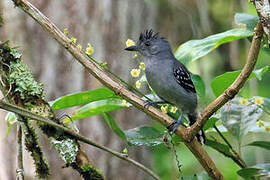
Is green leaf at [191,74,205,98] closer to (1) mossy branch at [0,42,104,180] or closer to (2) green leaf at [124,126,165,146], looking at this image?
(2) green leaf at [124,126,165,146]

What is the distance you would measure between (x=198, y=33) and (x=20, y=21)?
2.29m

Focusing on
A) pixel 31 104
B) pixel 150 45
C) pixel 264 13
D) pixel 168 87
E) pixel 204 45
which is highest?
pixel 150 45

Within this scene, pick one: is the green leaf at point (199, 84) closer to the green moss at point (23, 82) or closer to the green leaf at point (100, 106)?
the green leaf at point (100, 106)

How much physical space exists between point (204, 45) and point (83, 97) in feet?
2.70

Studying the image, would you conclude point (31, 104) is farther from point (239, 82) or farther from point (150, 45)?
point (150, 45)

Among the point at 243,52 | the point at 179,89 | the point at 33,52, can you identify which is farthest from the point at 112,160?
the point at 243,52

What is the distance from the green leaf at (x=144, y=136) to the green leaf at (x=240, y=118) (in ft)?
1.33

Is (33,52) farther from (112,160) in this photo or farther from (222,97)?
(222,97)

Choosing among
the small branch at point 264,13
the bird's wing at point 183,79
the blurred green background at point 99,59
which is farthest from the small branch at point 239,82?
the blurred green background at point 99,59

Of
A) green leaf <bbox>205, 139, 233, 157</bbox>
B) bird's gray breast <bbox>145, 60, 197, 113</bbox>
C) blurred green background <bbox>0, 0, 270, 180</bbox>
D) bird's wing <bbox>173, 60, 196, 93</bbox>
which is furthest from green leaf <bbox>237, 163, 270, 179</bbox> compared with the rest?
blurred green background <bbox>0, 0, 270, 180</bbox>

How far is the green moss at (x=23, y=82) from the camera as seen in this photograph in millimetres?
2135

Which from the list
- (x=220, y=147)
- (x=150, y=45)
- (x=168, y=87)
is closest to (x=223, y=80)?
(x=220, y=147)

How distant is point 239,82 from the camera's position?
1913 millimetres

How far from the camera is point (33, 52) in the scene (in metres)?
5.35
